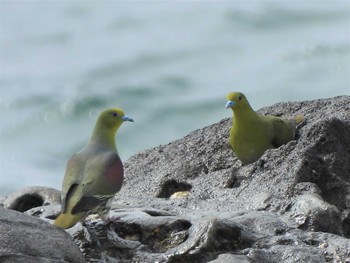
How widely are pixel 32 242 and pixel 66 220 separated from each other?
461mm

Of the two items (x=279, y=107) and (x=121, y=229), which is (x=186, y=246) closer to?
(x=121, y=229)

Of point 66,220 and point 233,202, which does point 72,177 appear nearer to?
point 66,220

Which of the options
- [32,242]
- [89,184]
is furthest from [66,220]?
[32,242]

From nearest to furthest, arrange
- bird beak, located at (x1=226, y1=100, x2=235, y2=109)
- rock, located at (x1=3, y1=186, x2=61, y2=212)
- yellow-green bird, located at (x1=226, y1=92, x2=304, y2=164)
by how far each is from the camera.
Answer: rock, located at (x1=3, y1=186, x2=61, y2=212) → yellow-green bird, located at (x1=226, y1=92, x2=304, y2=164) → bird beak, located at (x1=226, y1=100, x2=235, y2=109)

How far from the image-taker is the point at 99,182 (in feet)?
21.2

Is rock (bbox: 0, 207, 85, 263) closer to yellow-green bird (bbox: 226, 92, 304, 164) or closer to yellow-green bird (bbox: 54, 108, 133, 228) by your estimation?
yellow-green bird (bbox: 54, 108, 133, 228)

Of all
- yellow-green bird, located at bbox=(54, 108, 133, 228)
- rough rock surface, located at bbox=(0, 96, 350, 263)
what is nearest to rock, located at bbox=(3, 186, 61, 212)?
rough rock surface, located at bbox=(0, 96, 350, 263)

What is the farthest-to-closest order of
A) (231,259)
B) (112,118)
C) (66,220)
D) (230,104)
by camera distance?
(230,104) < (112,118) < (66,220) < (231,259)

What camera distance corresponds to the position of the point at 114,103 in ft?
61.9

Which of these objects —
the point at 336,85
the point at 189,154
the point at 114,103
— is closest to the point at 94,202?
the point at 189,154

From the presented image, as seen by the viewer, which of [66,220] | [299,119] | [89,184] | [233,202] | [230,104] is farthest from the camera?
[230,104]

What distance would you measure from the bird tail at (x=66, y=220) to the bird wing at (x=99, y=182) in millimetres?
26

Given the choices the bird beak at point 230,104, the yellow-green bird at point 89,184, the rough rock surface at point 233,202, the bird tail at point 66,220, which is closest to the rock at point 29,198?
the rough rock surface at point 233,202

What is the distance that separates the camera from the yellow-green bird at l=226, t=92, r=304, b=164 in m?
8.24
